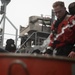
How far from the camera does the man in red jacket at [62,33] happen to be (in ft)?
11.3

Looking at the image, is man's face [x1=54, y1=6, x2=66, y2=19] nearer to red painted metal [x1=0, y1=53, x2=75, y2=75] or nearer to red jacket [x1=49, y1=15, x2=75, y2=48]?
red jacket [x1=49, y1=15, x2=75, y2=48]

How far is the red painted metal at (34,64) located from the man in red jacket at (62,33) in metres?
1.14

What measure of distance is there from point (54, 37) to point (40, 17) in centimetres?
838

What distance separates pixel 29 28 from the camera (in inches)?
458

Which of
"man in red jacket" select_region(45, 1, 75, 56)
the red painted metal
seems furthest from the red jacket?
the red painted metal

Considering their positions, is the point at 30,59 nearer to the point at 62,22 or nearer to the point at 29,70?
the point at 29,70

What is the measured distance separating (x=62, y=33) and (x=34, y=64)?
1.27 metres

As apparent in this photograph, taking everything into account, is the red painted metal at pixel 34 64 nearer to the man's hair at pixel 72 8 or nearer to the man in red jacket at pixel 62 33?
the man in red jacket at pixel 62 33

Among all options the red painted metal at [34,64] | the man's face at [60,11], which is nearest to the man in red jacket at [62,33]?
the man's face at [60,11]

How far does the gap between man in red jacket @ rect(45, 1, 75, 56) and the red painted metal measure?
3.74ft

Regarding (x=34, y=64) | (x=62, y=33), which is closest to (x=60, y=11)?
(x=62, y=33)

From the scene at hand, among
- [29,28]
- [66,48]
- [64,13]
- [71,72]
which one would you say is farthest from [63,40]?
[29,28]

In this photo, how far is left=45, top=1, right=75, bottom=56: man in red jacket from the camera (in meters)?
3.43

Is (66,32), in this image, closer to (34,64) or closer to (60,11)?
(60,11)
